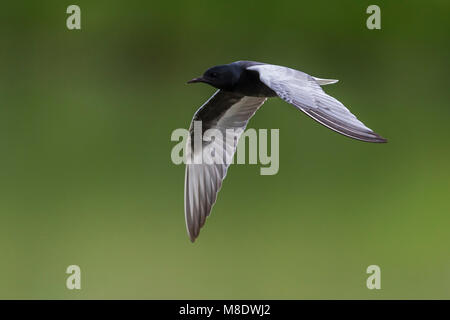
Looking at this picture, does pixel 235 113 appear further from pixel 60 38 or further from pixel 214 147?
pixel 60 38

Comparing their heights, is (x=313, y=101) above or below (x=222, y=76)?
below

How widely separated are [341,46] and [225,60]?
1161mm

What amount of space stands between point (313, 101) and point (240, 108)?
31.8 inches

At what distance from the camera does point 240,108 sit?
301cm

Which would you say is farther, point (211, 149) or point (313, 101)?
point (211, 149)

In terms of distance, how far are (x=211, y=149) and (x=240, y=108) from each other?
20 cm

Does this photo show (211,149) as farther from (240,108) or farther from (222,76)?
(222,76)

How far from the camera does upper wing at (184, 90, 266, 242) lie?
9.77ft

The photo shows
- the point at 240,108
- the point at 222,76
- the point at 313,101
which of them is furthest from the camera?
the point at 240,108

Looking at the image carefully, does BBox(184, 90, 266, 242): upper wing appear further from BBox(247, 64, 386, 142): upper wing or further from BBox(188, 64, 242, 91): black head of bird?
BBox(247, 64, 386, 142): upper wing

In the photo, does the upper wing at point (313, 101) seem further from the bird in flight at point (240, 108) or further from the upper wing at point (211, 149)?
the upper wing at point (211, 149)

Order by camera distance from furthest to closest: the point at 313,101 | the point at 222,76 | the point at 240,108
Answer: the point at 240,108
the point at 222,76
the point at 313,101

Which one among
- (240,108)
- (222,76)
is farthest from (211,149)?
(222,76)

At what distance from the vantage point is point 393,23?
775 cm
